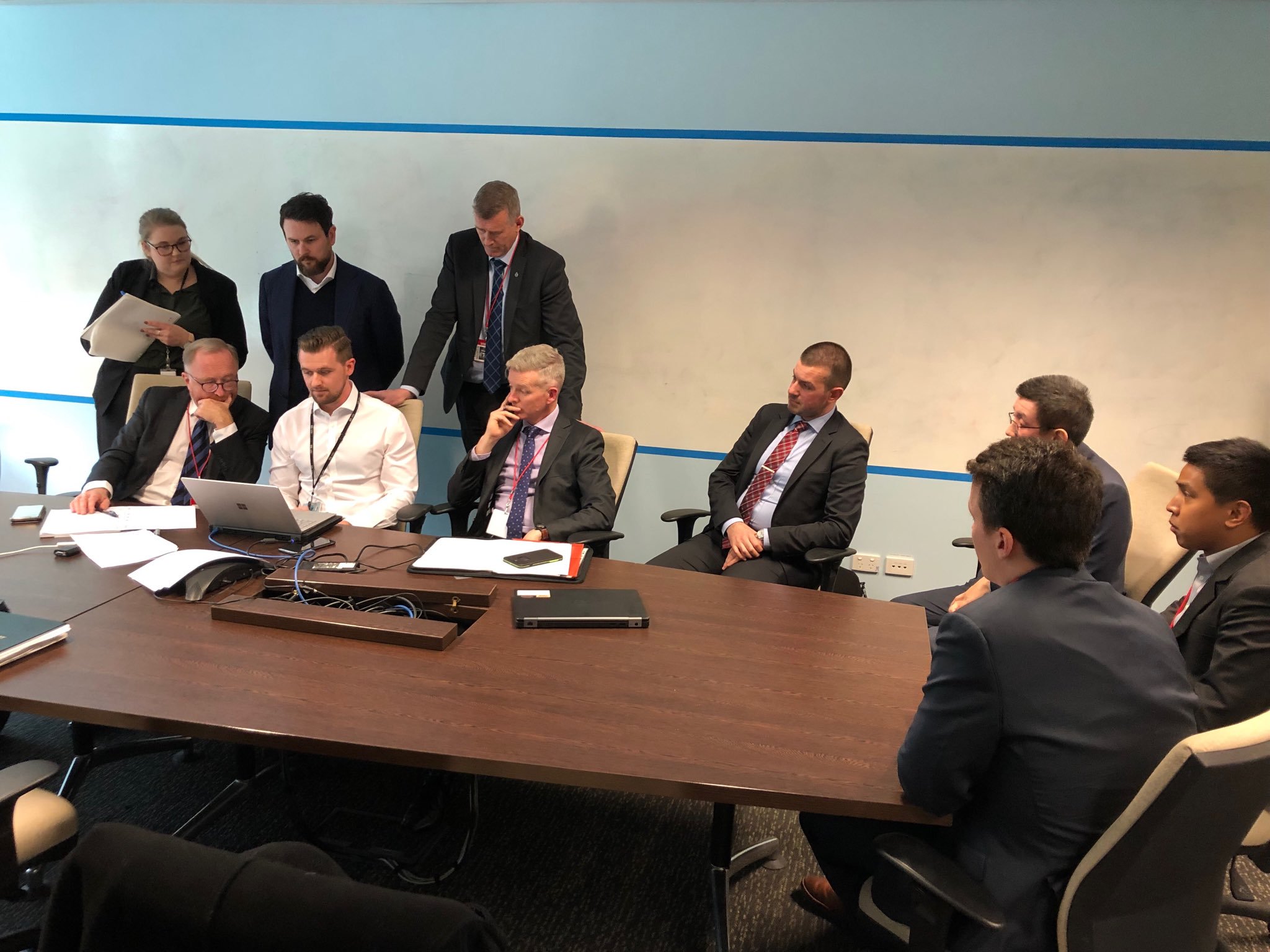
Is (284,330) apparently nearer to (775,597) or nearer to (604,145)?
(604,145)

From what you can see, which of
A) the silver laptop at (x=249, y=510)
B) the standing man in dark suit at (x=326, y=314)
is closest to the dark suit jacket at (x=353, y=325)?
the standing man in dark suit at (x=326, y=314)

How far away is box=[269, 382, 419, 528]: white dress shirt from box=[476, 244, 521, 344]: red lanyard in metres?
0.70

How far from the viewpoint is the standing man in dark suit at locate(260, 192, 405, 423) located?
3.69m

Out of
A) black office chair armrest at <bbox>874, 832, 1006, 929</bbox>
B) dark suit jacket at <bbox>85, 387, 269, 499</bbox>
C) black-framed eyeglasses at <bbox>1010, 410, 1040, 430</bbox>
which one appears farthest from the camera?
dark suit jacket at <bbox>85, 387, 269, 499</bbox>

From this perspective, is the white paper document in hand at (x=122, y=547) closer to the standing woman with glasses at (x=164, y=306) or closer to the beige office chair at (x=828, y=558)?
the standing woman with glasses at (x=164, y=306)

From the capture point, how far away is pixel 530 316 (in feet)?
12.1

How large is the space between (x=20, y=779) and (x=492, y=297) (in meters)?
2.68

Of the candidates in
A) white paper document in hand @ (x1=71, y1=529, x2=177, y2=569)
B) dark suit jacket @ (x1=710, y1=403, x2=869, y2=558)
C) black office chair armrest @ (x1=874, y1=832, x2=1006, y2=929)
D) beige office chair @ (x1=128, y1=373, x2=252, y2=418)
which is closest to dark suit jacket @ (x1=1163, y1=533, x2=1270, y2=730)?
black office chair armrest @ (x1=874, y1=832, x2=1006, y2=929)

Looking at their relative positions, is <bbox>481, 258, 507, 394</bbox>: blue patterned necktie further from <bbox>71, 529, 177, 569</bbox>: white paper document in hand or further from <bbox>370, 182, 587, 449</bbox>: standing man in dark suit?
<bbox>71, 529, 177, 569</bbox>: white paper document in hand

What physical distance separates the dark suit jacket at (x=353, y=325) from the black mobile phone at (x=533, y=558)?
1.73m

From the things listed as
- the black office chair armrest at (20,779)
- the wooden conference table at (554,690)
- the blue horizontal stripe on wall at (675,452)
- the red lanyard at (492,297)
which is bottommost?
the black office chair armrest at (20,779)

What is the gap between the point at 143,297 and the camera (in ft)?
12.3

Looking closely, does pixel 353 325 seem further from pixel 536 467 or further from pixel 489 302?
pixel 536 467

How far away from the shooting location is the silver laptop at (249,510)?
240 cm
